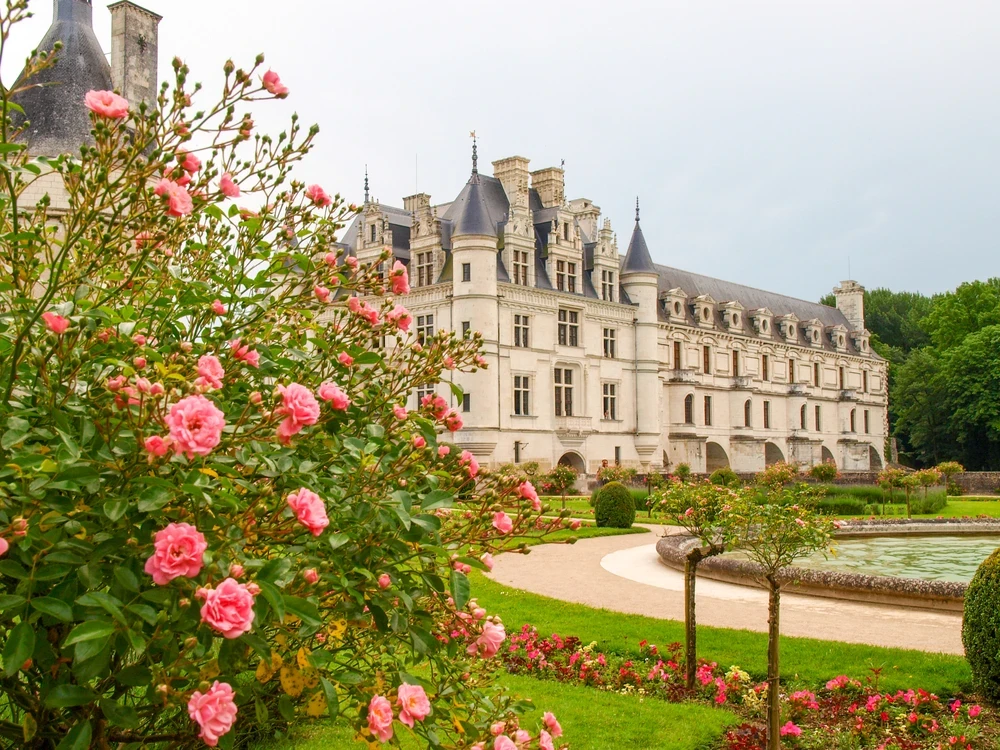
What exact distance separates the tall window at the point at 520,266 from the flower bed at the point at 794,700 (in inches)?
1112

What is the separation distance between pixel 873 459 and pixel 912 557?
46845 millimetres

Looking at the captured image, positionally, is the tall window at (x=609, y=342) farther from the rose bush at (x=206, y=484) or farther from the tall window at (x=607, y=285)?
the rose bush at (x=206, y=484)

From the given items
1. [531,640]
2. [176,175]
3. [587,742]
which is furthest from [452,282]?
[176,175]

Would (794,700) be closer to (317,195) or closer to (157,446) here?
(317,195)

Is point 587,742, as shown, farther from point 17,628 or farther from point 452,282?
point 452,282

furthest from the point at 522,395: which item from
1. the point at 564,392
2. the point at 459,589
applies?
the point at 459,589

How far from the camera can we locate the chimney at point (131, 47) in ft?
67.2

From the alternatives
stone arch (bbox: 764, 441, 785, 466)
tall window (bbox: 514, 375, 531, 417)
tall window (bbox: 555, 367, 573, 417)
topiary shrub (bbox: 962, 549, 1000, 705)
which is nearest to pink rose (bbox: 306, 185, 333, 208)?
topiary shrub (bbox: 962, 549, 1000, 705)

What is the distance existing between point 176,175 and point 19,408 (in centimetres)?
87

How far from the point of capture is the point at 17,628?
206cm

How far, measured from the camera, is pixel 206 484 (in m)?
2.23

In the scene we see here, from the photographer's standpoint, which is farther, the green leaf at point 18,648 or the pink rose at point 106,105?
the pink rose at point 106,105

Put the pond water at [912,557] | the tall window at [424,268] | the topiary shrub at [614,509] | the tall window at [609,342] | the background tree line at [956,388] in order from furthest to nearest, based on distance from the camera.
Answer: the background tree line at [956,388], the tall window at [609,342], the tall window at [424,268], the topiary shrub at [614,509], the pond water at [912,557]

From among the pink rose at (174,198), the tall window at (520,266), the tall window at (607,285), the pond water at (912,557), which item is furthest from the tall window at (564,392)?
the pink rose at (174,198)
